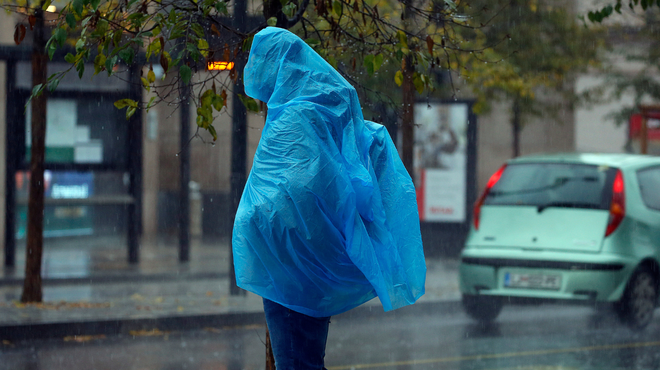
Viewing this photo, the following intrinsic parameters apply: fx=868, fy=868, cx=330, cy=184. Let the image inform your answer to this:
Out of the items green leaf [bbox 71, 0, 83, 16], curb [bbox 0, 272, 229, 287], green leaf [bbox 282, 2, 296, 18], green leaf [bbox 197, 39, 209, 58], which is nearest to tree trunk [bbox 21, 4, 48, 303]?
curb [bbox 0, 272, 229, 287]

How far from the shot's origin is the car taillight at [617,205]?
7664mm

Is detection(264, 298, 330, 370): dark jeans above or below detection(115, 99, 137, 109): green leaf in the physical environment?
below

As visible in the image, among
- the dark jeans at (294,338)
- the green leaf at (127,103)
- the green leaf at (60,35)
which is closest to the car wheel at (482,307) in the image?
the green leaf at (127,103)

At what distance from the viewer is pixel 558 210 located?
7.91m

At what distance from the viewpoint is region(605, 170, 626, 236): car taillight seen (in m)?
7.66

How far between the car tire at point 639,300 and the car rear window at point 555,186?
0.73 meters

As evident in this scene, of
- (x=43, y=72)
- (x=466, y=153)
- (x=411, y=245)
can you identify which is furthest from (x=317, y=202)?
(x=466, y=153)

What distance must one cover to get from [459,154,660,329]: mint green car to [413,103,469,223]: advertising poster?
556 cm

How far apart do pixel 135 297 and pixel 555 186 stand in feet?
14.5

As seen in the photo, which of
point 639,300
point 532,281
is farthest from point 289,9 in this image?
point 639,300

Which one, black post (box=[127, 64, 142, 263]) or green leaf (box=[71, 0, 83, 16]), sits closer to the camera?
green leaf (box=[71, 0, 83, 16])

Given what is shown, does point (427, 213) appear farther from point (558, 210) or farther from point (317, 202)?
point (317, 202)

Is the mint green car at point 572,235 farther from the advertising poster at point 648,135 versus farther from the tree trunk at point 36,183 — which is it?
the advertising poster at point 648,135

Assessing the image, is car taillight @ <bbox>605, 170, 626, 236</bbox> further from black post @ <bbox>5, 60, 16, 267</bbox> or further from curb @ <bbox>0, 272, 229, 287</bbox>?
black post @ <bbox>5, 60, 16, 267</bbox>
